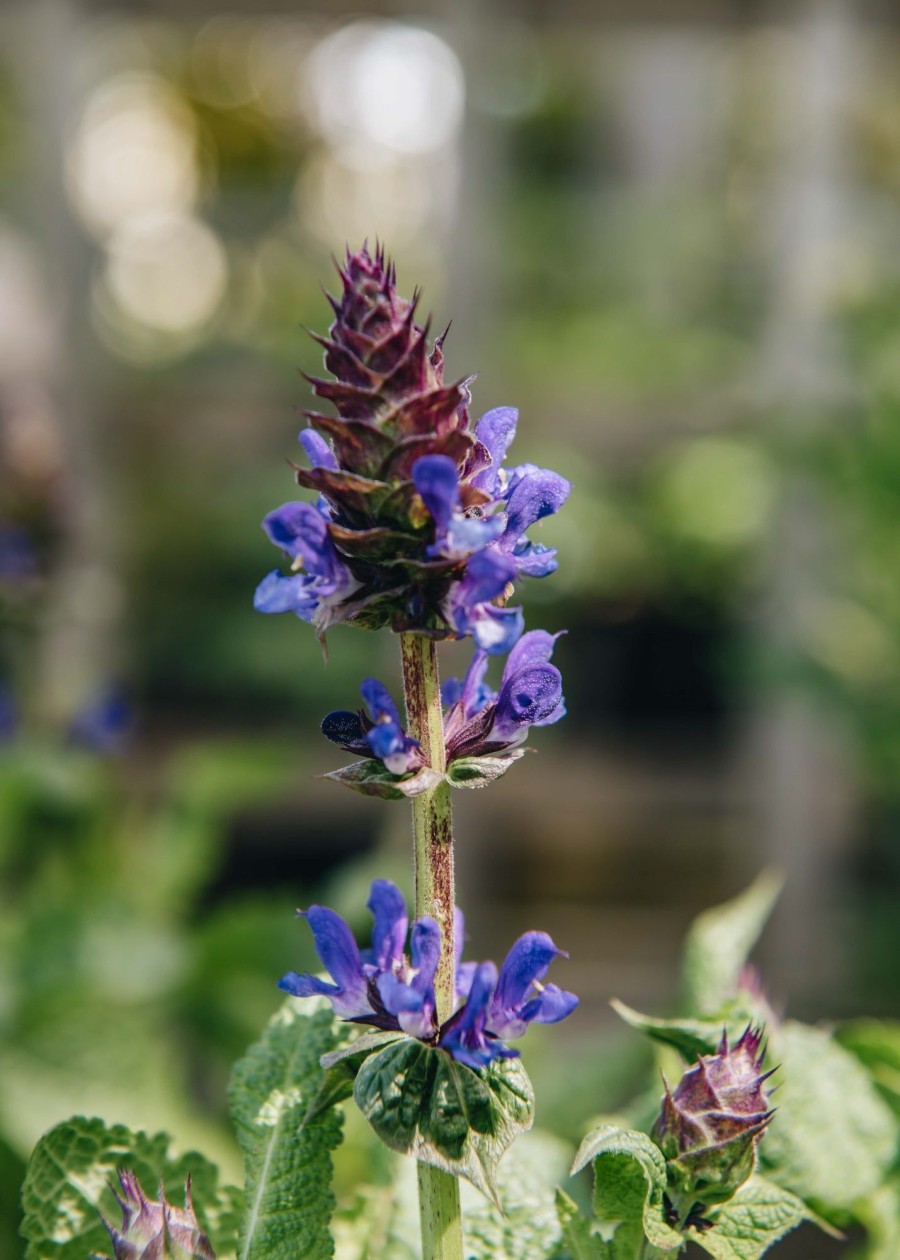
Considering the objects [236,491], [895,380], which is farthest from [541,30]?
[236,491]

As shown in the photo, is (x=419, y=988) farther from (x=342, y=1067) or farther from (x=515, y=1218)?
(x=515, y=1218)

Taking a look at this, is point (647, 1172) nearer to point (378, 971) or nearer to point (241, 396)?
point (378, 971)

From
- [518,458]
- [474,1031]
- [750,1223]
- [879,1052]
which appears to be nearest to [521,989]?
[474,1031]

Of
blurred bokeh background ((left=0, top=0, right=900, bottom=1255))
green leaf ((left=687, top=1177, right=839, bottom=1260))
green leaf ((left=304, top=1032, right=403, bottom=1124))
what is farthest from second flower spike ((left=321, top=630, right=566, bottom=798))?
blurred bokeh background ((left=0, top=0, right=900, bottom=1255))

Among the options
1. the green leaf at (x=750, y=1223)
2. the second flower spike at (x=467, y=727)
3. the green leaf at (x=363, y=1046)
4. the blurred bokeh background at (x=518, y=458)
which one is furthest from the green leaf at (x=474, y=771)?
the blurred bokeh background at (x=518, y=458)

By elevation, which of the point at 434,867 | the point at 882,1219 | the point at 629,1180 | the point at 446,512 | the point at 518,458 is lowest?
the point at 882,1219

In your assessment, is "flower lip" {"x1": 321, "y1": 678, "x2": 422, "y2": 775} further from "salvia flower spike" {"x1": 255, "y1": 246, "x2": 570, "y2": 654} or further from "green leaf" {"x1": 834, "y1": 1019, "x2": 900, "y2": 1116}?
"green leaf" {"x1": 834, "y1": 1019, "x2": 900, "y2": 1116}

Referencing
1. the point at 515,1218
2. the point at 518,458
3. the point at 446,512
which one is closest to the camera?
the point at 446,512
